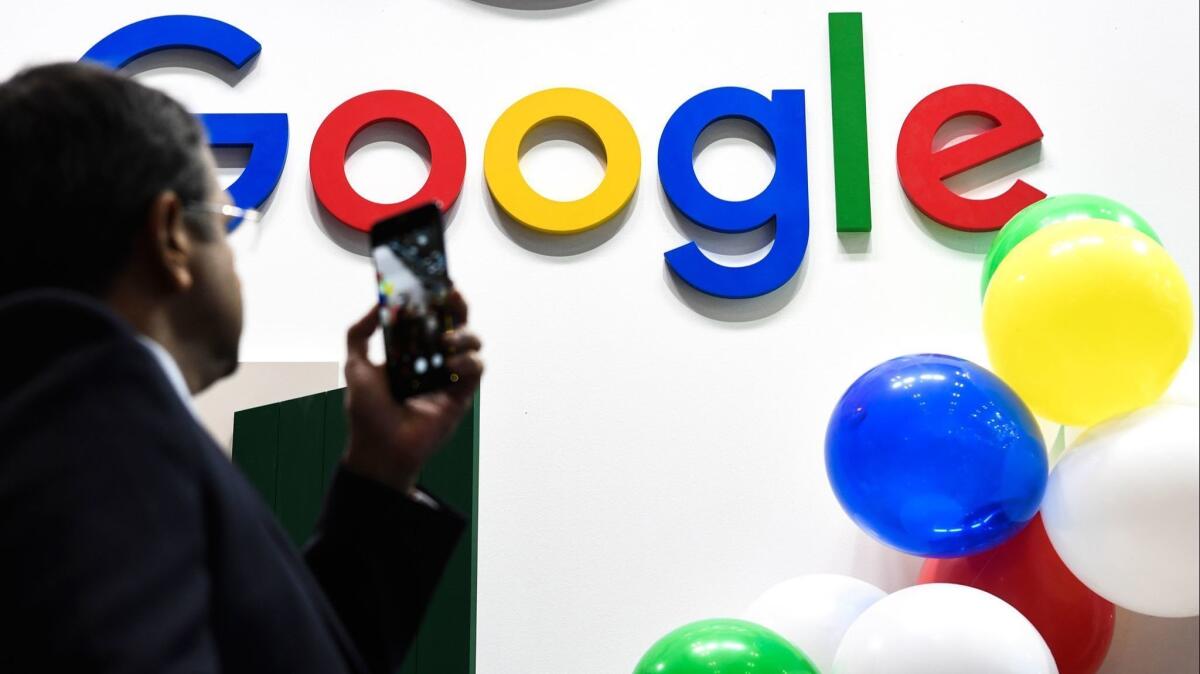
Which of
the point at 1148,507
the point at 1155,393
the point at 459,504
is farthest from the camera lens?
the point at 459,504

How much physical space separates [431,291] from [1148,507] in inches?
54.8

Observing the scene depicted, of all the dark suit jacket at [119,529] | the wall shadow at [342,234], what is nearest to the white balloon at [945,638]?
the dark suit jacket at [119,529]

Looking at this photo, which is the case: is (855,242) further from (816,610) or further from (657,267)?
(816,610)

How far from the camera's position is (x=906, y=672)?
78.7 inches

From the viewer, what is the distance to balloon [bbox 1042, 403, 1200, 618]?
1.96 metres

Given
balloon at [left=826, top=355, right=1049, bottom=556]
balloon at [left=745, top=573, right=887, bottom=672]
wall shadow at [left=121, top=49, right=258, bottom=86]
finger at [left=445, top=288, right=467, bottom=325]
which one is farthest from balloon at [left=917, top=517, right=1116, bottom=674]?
wall shadow at [left=121, top=49, right=258, bottom=86]

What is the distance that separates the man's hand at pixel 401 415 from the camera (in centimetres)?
109

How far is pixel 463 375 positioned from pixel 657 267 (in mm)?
1873

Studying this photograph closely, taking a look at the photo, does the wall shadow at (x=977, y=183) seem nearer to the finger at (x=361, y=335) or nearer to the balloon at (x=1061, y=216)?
the balloon at (x=1061, y=216)

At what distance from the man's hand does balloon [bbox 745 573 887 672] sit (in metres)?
1.34

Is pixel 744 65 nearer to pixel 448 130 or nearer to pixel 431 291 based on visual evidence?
pixel 448 130

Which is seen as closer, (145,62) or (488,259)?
(488,259)

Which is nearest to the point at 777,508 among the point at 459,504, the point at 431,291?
the point at 459,504

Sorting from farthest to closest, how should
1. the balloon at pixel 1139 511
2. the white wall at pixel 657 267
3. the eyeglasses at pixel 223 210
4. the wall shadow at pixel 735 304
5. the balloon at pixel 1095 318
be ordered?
the wall shadow at pixel 735 304
the white wall at pixel 657 267
the balloon at pixel 1095 318
the balloon at pixel 1139 511
the eyeglasses at pixel 223 210
